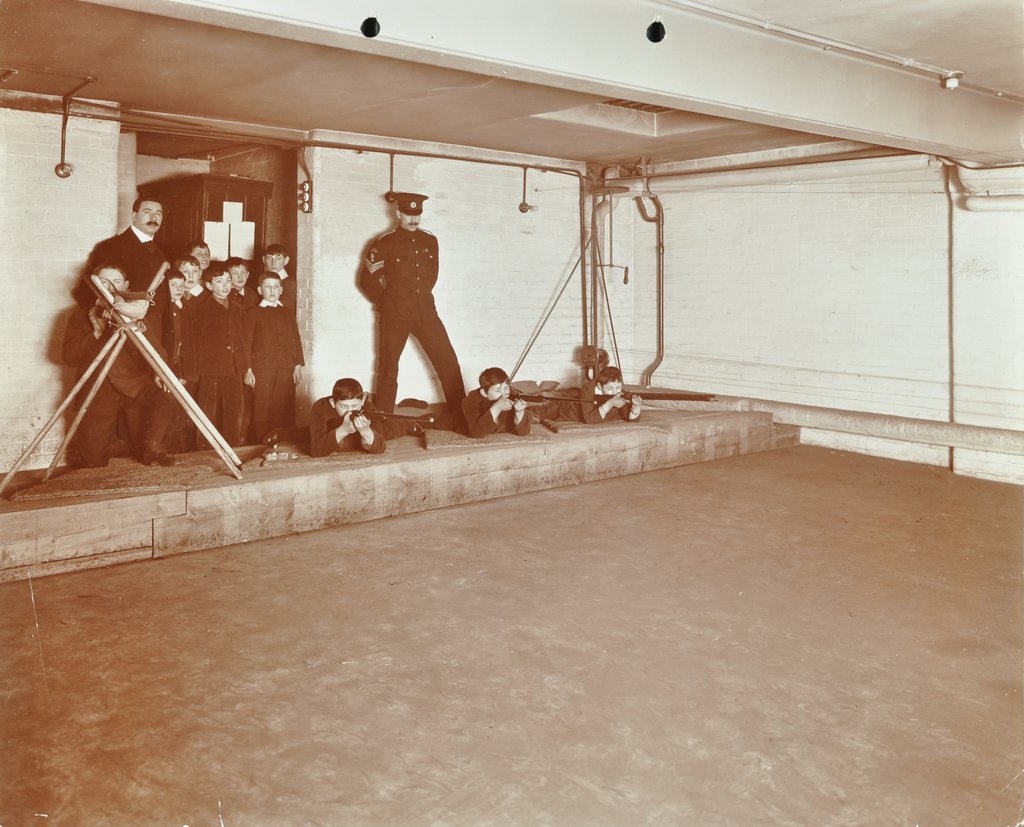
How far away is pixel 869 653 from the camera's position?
148 inches

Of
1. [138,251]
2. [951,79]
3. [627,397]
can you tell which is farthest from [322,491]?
[951,79]

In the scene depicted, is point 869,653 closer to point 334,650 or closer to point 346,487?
point 334,650

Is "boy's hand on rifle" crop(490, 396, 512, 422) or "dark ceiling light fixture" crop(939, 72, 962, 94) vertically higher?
"dark ceiling light fixture" crop(939, 72, 962, 94)

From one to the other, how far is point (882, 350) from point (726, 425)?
1.57 metres

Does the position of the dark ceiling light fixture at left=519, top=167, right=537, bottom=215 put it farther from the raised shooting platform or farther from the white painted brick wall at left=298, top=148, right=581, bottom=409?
the raised shooting platform

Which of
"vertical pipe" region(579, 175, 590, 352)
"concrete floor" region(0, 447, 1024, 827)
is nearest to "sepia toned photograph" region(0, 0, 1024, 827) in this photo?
"concrete floor" region(0, 447, 1024, 827)

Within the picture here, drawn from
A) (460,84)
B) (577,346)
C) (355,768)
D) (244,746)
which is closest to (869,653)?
(355,768)

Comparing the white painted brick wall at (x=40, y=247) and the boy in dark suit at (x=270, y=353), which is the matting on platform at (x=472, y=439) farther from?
the white painted brick wall at (x=40, y=247)

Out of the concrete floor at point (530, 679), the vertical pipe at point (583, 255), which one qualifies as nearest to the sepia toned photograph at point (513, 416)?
the concrete floor at point (530, 679)

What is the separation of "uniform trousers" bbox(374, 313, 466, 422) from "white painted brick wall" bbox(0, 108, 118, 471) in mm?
2313

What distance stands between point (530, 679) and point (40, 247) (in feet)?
15.6

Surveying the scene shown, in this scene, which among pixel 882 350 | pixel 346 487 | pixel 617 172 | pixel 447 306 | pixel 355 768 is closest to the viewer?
pixel 355 768

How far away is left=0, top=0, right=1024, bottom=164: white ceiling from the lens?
4.27 meters

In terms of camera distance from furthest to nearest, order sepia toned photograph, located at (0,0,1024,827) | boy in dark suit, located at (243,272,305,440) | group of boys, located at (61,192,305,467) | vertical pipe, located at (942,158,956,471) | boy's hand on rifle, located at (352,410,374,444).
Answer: vertical pipe, located at (942,158,956,471), boy in dark suit, located at (243,272,305,440), boy's hand on rifle, located at (352,410,374,444), group of boys, located at (61,192,305,467), sepia toned photograph, located at (0,0,1024,827)
